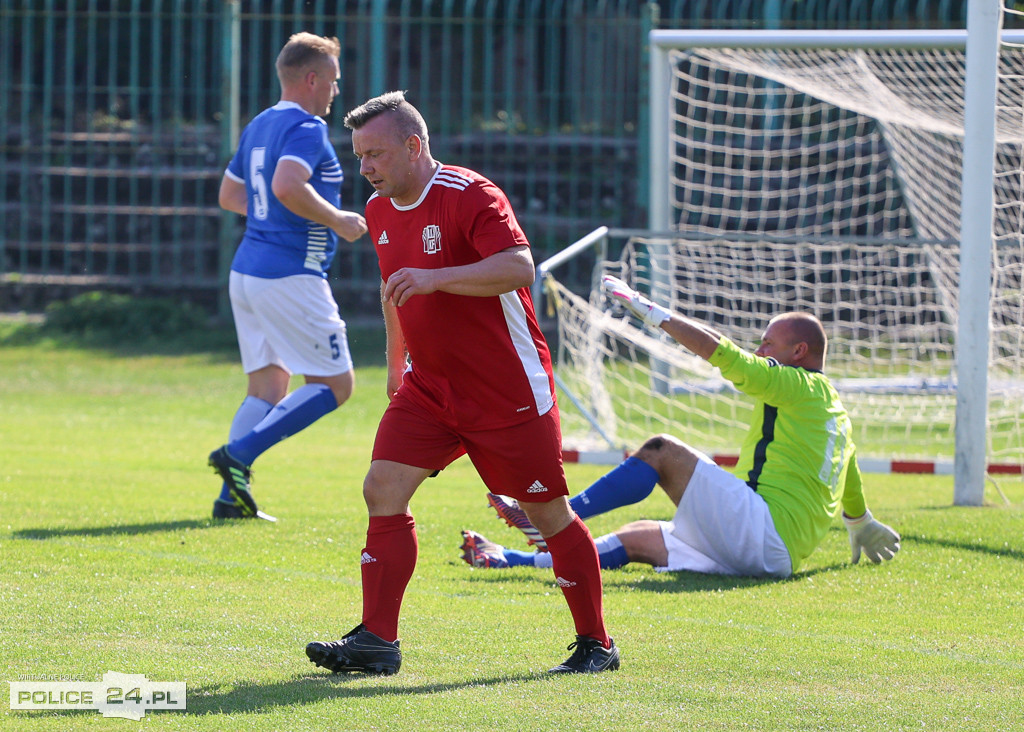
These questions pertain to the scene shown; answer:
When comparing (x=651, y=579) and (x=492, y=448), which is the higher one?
(x=492, y=448)

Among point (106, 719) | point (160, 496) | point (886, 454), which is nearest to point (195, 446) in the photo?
point (160, 496)

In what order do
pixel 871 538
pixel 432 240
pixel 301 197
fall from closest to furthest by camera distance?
pixel 432 240, pixel 871 538, pixel 301 197

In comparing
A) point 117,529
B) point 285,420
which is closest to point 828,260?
point 285,420

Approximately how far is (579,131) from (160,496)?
11167 millimetres

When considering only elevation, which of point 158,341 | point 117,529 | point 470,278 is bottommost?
point 158,341

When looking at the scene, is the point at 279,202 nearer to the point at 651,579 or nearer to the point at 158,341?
the point at 651,579

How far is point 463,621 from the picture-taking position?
16.2 feet

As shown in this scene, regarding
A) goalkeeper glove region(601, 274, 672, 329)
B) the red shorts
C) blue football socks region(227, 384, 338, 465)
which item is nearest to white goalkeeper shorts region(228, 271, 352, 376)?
blue football socks region(227, 384, 338, 465)

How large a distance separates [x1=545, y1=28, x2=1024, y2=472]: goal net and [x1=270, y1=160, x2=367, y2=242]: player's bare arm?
227 centimetres

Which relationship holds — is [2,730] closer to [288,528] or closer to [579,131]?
[288,528]

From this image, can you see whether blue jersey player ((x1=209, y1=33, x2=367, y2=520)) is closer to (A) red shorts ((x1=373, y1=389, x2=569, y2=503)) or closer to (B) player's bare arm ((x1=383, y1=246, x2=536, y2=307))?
(A) red shorts ((x1=373, y1=389, x2=569, y2=503))

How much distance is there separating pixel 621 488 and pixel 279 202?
103 inches

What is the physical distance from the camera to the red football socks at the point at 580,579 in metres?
4.32

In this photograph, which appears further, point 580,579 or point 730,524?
point 730,524
